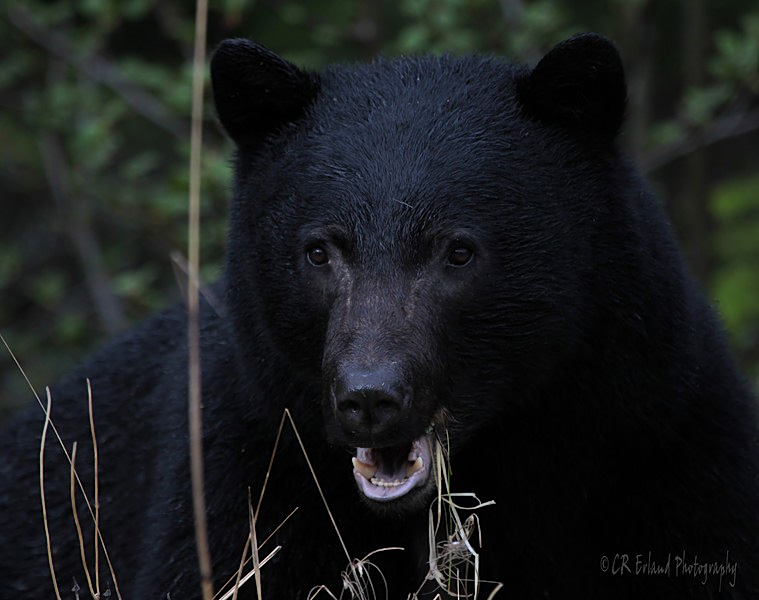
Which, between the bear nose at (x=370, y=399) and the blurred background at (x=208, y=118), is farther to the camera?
the blurred background at (x=208, y=118)

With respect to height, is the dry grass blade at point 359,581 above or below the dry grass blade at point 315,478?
below

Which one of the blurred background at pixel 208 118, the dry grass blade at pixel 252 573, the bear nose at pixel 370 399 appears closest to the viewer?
the bear nose at pixel 370 399

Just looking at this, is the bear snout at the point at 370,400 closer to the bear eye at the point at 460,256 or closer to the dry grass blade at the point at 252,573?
the bear eye at the point at 460,256

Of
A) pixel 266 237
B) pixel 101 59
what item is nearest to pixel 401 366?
pixel 266 237

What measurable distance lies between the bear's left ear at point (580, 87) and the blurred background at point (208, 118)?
142 inches

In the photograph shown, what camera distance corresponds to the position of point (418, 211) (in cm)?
364

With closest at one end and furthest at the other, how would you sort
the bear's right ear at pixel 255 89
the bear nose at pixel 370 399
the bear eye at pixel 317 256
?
the bear nose at pixel 370 399 → the bear eye at pixel 317 256 → the bear's right ear at pixel 255 89

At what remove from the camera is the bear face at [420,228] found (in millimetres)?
3543

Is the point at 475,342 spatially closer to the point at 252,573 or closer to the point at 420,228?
the point at 420,228

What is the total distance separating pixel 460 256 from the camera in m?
3.66

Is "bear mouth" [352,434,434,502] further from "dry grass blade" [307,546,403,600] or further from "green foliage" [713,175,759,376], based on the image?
"green foliage" [713,175,759,376]

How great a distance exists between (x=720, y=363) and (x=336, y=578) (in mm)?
1346

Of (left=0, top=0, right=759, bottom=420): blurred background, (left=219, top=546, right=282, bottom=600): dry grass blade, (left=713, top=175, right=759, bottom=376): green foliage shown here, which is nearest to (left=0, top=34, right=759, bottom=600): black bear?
(left=219, top=546, right=282, bottom=600): dry grass blade

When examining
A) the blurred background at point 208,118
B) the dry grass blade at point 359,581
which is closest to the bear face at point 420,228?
the dry grass blade at point 359,581
